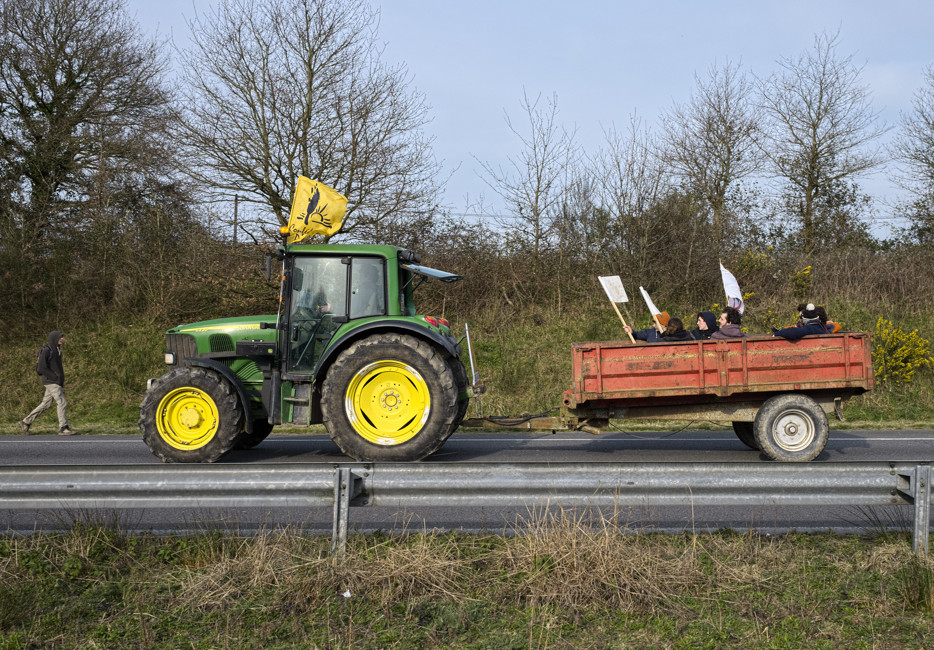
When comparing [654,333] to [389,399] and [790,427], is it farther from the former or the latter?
[389,399]

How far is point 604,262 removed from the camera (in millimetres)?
19984

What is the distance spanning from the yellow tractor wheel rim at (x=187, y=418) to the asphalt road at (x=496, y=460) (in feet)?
1.29

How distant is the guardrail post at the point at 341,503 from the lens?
13.9 feet

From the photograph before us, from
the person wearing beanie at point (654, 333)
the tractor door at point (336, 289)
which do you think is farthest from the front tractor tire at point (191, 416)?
the person wearing beanie at point (654, 333)

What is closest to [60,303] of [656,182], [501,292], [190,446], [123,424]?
[123,424]

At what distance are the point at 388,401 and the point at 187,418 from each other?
2072mm

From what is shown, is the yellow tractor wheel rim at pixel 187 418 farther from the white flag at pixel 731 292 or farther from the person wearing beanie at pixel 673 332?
the white flag at pixel 731 292

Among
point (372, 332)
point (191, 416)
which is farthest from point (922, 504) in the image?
point (191, 416)

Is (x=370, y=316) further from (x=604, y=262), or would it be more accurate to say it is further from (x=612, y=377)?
(x=604, y=262)

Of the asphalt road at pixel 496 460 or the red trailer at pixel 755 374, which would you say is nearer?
the asphalt road at pixel 496 460

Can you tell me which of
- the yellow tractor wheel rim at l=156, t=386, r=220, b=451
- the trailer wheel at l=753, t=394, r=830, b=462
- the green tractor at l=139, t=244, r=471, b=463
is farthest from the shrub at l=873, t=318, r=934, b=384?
the yellow tractor wheel rim at l=156, t=386, r=220, b=451

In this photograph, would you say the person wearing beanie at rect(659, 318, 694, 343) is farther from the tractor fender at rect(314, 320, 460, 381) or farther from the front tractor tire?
the front tractor tire

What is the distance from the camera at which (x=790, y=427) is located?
8.20 metres

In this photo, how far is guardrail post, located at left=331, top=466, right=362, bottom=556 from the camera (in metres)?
4.23
